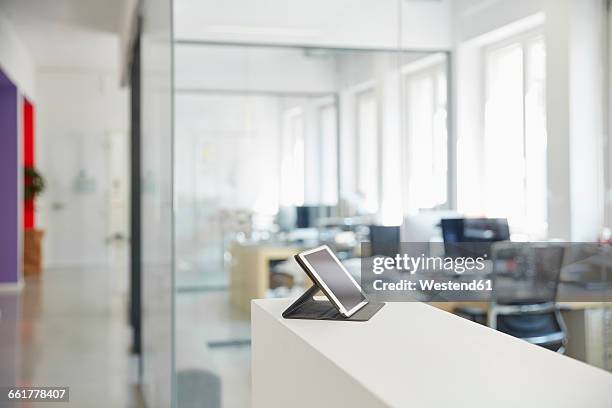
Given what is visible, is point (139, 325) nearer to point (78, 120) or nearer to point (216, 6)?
point (216, 6)

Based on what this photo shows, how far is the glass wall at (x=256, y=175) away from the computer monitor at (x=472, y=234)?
5.36 feet

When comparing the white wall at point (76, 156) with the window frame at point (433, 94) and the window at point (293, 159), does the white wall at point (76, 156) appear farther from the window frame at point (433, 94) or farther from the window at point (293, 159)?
the window frame at point (433, 94)

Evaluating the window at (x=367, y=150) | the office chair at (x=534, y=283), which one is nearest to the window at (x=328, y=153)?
the window at (x=367, y=150)

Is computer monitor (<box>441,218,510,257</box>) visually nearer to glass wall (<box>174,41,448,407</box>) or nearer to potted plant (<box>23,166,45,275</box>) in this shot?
glass wall (<box>174,41,448,407</box>)

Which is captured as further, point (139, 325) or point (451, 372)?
point (139, 325)

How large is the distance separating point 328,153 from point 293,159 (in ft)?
1.37

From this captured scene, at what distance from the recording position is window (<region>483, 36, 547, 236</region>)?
2.15m

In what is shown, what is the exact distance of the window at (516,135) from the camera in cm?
215

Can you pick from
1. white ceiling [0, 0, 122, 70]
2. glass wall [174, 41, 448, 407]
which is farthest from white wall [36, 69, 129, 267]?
glass wall [174, 41, 448, 407]

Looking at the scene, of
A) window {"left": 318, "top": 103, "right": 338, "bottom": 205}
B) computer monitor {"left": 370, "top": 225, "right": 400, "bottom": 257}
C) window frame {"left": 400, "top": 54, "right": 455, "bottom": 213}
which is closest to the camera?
window frame {"left": 400, "top": 54, "right": 455, "bottom": 213}

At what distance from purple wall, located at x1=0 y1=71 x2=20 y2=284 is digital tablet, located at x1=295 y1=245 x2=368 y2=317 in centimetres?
1047

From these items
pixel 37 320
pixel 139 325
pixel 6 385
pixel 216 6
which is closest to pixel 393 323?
pixel 216 6

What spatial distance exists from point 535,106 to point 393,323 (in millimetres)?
794

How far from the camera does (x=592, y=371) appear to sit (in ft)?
4.20
